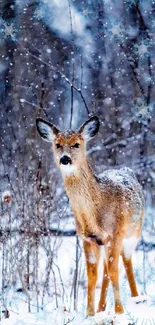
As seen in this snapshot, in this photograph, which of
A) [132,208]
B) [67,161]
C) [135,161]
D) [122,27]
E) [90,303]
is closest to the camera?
[67,161]

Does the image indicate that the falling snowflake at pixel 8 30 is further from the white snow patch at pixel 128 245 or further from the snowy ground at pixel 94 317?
the snowy ground at pixel 94 317

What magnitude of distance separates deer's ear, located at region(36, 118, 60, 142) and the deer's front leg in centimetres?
100

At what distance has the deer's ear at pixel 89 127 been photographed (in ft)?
20.7

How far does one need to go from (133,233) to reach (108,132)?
26.2 ft

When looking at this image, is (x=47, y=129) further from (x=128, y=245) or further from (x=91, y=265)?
(x=128, y=245)

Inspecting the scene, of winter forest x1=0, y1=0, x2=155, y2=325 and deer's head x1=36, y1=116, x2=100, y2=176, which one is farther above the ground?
winter forest x1=0, y1=0, x2=155, y2=325

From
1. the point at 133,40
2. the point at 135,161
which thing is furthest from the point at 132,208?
the point at 133,40

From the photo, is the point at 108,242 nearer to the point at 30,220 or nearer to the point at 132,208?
the point at 132,208

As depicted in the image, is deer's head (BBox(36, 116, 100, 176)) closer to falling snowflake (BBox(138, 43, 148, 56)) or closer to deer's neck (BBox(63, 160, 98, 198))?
deer's neck (BBox(63, 160, 98, 198))

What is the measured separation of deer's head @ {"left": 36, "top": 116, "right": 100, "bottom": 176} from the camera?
5969 mm

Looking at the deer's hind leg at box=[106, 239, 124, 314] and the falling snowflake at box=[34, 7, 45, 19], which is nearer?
the deer's hind leg at box=[106, 239, 124, 314]

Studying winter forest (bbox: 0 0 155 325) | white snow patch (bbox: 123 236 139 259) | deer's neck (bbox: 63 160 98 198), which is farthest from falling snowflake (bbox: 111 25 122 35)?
deer's neck (bbox: 63 160 98 198)

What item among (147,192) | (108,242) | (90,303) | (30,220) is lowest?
(90,303)

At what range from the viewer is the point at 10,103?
51.6ft
